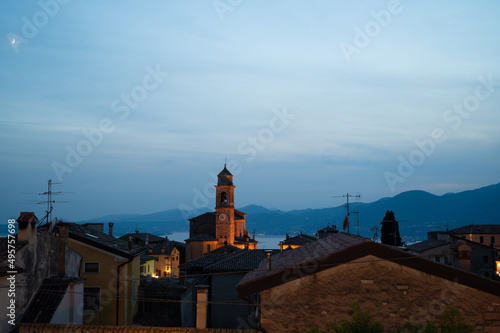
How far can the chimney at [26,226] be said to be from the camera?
48.3 ft

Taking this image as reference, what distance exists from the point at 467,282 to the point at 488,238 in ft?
228

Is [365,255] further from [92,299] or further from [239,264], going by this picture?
[239,264]

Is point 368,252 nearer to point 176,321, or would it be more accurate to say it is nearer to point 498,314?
point 498,314

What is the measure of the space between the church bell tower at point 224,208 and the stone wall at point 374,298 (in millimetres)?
72674

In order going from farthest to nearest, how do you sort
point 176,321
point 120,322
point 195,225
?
1. point 195,225
2. point 176,321
3. point 120,322

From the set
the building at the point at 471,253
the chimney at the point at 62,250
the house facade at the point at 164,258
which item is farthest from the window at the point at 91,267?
the house facade at the point at 164,258

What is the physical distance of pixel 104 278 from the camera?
23.2m

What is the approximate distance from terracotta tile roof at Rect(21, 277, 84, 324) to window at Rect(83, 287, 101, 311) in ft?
18.2

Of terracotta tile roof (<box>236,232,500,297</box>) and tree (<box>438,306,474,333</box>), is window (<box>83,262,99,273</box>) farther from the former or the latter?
tree (<box>438,306,474,333</box>)

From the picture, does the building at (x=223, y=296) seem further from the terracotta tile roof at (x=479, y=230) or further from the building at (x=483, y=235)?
the terracotta tile roof at (x=479, y=230)

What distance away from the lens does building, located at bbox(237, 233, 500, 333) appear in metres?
11.8

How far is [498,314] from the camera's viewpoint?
11.7 m

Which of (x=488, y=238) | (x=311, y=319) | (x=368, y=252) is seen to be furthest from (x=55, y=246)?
(x=488, y=238)

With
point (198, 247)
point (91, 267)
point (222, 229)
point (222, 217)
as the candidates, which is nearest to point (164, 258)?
point (198, 247)
